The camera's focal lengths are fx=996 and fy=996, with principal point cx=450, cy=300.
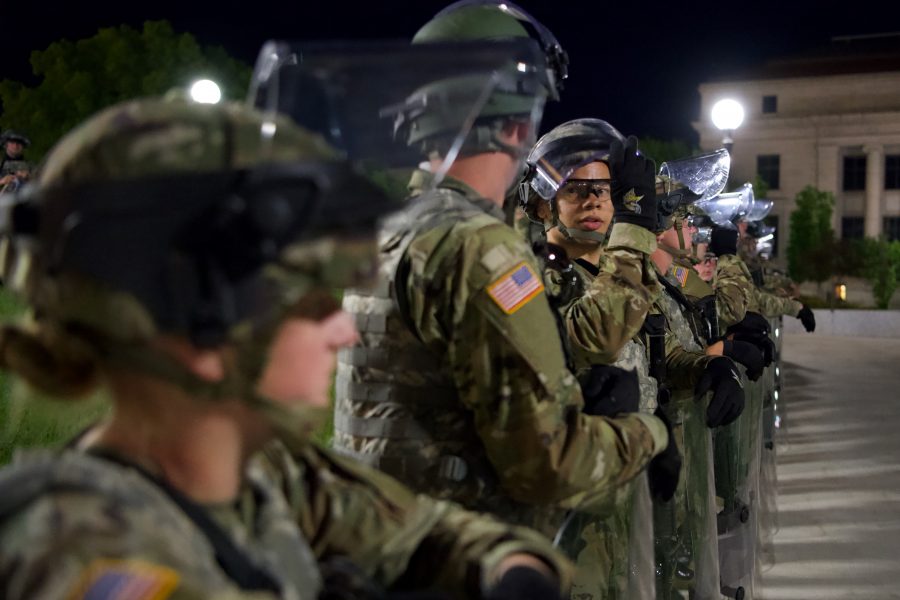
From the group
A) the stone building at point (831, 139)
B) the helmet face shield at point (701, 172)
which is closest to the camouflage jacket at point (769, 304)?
the helmet face shield at point (701, 172)

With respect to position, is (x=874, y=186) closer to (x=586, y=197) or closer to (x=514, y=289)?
(x=586, y=197)

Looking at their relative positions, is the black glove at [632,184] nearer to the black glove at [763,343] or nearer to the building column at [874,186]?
the black glove at [763,343]

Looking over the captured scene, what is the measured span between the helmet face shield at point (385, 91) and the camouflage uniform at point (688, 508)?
2.73 meters

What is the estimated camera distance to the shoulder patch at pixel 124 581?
42.4 inches

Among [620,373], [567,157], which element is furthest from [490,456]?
[567,157]

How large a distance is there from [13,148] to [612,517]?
8.84m

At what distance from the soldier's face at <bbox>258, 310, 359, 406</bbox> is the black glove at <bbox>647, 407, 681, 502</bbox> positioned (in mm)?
1655

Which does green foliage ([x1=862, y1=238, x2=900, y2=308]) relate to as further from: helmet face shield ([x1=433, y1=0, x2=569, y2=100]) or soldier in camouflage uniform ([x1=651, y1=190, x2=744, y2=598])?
helmet face shield ([x1=433, y1=0, x2=569, y2=100])

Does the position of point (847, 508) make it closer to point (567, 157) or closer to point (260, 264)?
point (567, 157)

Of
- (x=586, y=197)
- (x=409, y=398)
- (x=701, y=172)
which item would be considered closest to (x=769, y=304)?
(x=701, y=172)

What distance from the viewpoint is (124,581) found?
109 centimetres

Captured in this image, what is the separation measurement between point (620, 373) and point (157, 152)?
1.73 meters

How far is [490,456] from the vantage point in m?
2.33

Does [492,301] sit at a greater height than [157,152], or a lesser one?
lesser
